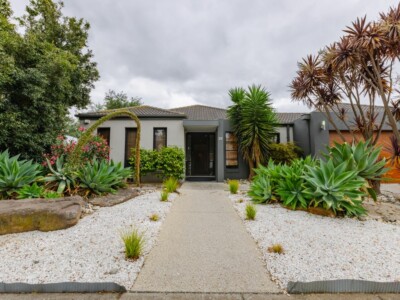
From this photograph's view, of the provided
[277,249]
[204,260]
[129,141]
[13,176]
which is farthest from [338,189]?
[129,141]

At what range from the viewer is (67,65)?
8.32 metres

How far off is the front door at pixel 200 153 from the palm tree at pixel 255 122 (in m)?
2.53

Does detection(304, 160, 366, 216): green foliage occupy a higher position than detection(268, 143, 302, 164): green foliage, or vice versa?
detection(268, 143, 302, 164): green foliage

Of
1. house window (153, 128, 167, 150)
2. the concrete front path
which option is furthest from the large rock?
house window (153, 128, 167, 150)

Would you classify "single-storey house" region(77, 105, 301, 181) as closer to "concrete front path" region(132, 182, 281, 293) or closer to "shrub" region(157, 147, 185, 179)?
"shrub" region(157, 147, 185, 179)

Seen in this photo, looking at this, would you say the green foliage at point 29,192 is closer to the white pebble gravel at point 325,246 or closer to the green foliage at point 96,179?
the green foliage at point 96,179

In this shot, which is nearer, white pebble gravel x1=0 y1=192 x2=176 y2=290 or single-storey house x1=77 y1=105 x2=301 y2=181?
white pebble gravel x1=0 y1=192 x2=176 y2=290

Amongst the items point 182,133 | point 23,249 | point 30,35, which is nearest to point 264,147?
point 182,133

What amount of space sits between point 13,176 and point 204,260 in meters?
5.06

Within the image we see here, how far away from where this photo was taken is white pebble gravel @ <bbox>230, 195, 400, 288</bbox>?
2396mm

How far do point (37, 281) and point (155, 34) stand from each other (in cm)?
913

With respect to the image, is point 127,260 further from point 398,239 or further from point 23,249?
point 398,239

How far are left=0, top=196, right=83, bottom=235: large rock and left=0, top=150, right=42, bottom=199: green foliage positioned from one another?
4.36 ft

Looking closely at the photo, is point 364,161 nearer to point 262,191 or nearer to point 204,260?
point 262,191
